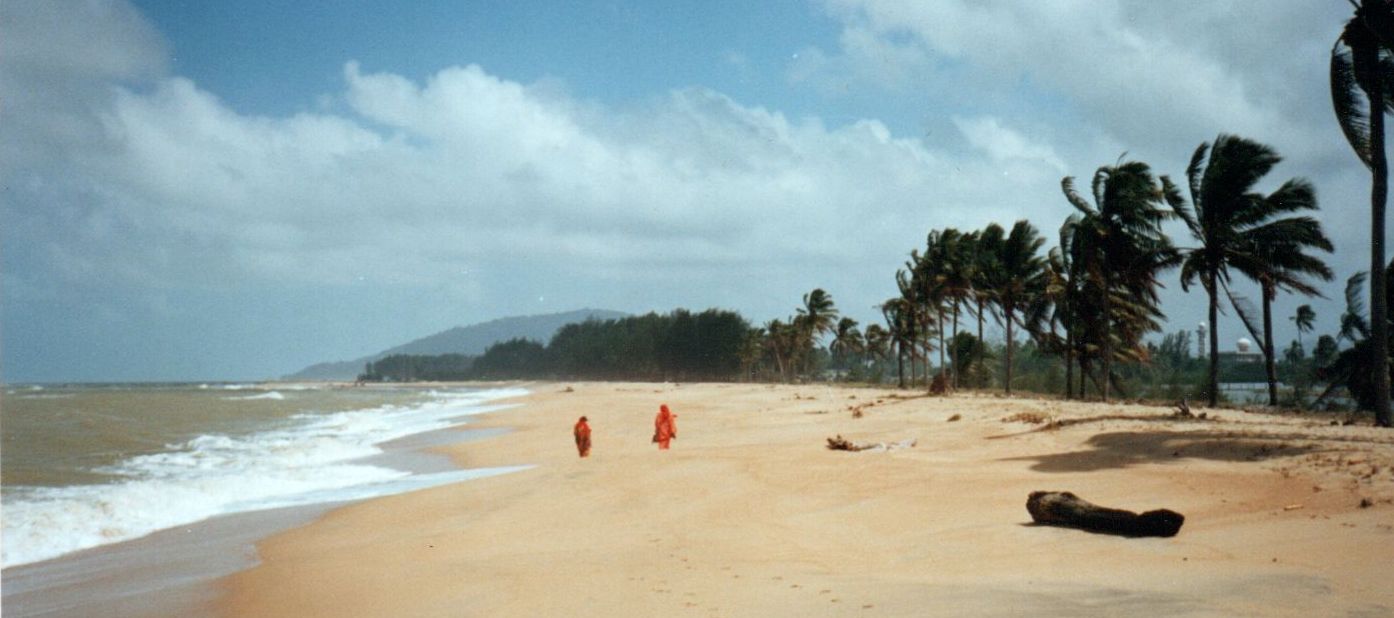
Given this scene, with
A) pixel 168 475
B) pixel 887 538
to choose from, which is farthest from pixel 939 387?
pixel 887 538

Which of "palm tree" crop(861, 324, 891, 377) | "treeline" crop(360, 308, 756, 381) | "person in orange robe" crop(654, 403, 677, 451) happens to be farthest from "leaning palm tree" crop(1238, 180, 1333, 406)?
"treeline" crop(360, 308, 756, 381)

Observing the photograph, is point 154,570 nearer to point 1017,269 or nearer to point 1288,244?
point 1288,244

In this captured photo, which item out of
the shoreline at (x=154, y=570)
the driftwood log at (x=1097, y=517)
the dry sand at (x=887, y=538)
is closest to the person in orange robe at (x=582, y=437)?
the dry sand at (x=887, y=538)

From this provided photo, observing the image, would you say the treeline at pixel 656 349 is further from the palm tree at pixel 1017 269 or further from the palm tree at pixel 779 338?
the palm tree at pixel 1017 269

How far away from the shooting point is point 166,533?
1177 centimetres

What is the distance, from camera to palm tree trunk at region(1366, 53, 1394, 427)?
533 inches

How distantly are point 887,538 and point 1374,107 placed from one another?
12.7 metres

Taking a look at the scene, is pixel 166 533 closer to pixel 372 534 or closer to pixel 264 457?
pixel 372 534

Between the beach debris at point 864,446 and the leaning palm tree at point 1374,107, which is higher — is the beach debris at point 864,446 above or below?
below

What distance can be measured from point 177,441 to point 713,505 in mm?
23971

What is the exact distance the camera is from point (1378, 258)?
14.0 meters

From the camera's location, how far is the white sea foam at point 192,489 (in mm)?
11804

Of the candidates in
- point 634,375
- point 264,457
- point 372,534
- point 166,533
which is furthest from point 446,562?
point 634,375

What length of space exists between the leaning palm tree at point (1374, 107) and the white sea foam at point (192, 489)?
1589cm
